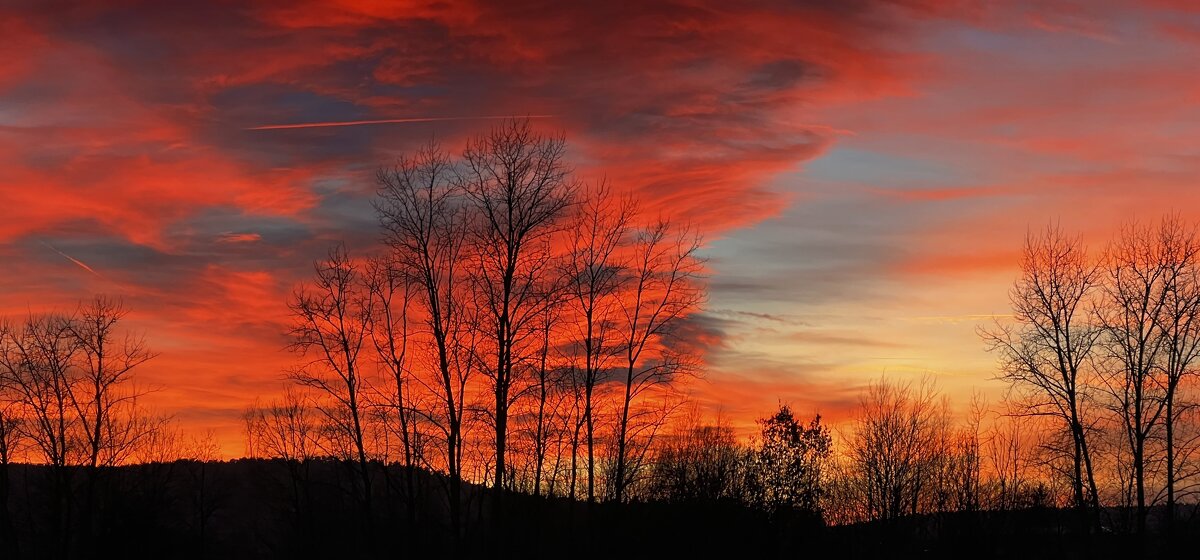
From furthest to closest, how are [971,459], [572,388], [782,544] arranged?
[971,459]
[572,388]
[782,544]

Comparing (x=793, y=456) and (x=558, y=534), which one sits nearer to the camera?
(x=558, y=534)

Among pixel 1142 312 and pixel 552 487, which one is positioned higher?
pixel 1142 312

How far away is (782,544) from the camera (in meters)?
41.4

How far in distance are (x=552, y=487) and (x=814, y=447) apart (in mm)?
30618

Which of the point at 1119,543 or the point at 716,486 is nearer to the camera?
the point at 716,486

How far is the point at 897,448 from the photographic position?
2926 inches

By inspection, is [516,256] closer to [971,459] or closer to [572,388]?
[572,388]

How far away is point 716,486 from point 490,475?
42.4 ft

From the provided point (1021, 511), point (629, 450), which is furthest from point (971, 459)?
point (629, 450)

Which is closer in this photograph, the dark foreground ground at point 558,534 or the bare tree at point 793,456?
the dark foreground ground at point 558,534

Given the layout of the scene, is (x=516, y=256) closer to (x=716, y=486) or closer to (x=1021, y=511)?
(x=716, y=486)

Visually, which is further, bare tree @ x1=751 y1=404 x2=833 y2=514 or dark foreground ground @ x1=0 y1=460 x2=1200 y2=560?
bare tree @ x1=751 y1=404 x2=833 y2=514

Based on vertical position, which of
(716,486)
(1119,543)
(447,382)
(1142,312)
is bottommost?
(1119,543)

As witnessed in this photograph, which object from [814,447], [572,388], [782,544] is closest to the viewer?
[782,544]
